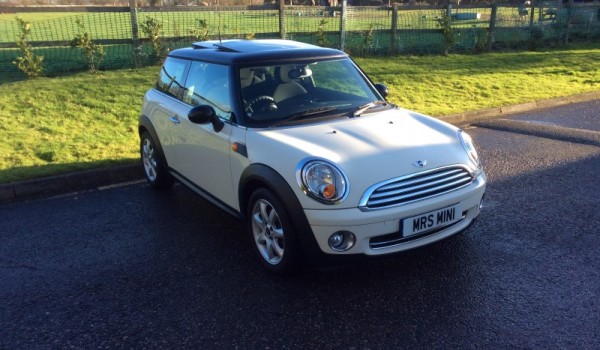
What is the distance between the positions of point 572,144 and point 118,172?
19.9 ft

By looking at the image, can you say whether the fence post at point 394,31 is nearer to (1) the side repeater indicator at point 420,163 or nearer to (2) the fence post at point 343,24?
(2) the fence post at point 343,24

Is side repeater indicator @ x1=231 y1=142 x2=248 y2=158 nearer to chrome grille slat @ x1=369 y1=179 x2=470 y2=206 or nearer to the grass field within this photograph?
chrome grille slat @ x1=369 y1=179 x2=470 y2=206

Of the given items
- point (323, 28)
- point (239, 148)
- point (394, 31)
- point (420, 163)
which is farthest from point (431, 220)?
point (394, 31)

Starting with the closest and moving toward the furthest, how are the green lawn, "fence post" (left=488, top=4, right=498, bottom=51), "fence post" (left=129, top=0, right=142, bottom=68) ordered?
1. the green lawn
2. "fence post" (left=129, top=0, right=142, bottom=68)
3. "fence post" (left=488, top=4, right=498, bottom=51)

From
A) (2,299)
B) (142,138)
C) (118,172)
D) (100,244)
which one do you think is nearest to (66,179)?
(118,172)

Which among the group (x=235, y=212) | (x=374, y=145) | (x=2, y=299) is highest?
(x=374, y=145)

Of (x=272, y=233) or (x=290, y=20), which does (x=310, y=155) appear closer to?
(x=272, y=233)

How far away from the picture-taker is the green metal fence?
436 inches

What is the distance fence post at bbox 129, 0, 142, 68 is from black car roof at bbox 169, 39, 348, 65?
661 centimetres

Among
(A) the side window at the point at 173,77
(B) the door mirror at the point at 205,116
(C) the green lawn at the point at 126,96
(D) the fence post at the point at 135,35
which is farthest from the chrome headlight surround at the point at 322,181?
(D) the fence post at the point at 135,35

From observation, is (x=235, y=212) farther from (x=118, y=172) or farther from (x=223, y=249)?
(x=118, y=172)

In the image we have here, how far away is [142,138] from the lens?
5863mm

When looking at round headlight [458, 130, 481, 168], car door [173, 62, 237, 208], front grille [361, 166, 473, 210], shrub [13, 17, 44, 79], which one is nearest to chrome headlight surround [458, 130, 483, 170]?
round headlight [458, 130, 481, 168]

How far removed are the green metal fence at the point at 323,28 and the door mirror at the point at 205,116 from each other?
6.08 m
